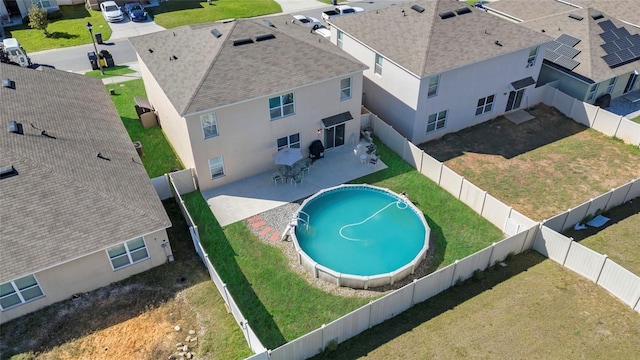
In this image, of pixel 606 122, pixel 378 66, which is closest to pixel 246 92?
pixel 378 66

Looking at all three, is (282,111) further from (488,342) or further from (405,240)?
(488,342)

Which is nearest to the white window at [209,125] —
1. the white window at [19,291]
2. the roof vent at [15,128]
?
the roof vent at [15,128]

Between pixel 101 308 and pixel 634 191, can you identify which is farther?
pixel 634 191

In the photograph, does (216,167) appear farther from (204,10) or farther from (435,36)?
(204,10)

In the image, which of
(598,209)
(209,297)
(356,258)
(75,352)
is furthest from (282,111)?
(598,209)

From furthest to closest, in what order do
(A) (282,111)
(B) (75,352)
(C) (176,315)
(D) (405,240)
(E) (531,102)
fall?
(E) (531,102) < (A) (282,111) < (D) (405,240) < (C) (176,315) < (B) (75,352)

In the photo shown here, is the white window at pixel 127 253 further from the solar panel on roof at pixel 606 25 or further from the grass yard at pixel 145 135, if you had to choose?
the solar panel on roof at pixel 606 25
